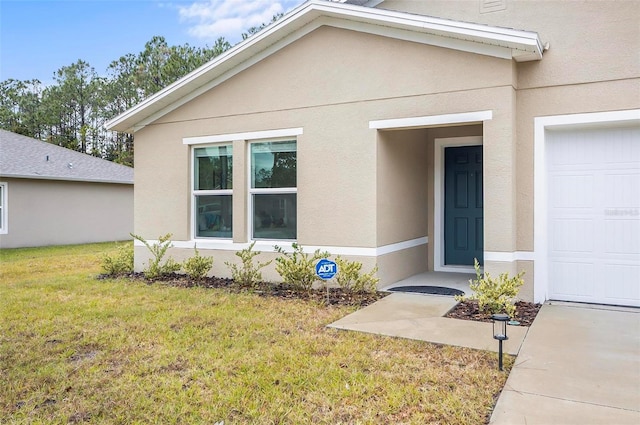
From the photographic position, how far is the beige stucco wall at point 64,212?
15.4 metres

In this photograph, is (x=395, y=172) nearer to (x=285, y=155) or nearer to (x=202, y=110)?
(x=285, y=155)

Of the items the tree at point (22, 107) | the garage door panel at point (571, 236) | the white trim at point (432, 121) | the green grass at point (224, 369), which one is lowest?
the green grass at point (224, 369)

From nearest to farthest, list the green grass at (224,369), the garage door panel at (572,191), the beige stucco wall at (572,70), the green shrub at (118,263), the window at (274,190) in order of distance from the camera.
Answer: the green grass at (224,369) < the beige stucco wall at (572,70) < the garage door panel at (572,191) < the window at (274,190) < the green shrub at (118,263)

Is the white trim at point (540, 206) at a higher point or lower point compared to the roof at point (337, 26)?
lower

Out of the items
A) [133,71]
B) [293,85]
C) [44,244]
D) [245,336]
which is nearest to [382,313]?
[245,336]

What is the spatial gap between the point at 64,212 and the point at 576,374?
1751cm

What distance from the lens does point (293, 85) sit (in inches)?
313

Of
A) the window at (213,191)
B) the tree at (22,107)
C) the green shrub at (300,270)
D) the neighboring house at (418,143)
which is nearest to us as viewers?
the neighboring house at (418,143)

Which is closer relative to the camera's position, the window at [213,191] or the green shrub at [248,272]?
the green shrub at [248,272]

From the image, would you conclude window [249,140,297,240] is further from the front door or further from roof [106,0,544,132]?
the front door

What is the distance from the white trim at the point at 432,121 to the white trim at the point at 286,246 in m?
1.95

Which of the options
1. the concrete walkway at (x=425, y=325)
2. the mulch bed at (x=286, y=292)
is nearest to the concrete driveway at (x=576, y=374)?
the concrete walkway at (x=425, y=325)

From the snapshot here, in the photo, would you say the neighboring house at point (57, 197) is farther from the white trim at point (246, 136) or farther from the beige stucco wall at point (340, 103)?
the beige stucco wall at point (340, 103)

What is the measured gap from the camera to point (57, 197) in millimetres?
16547
